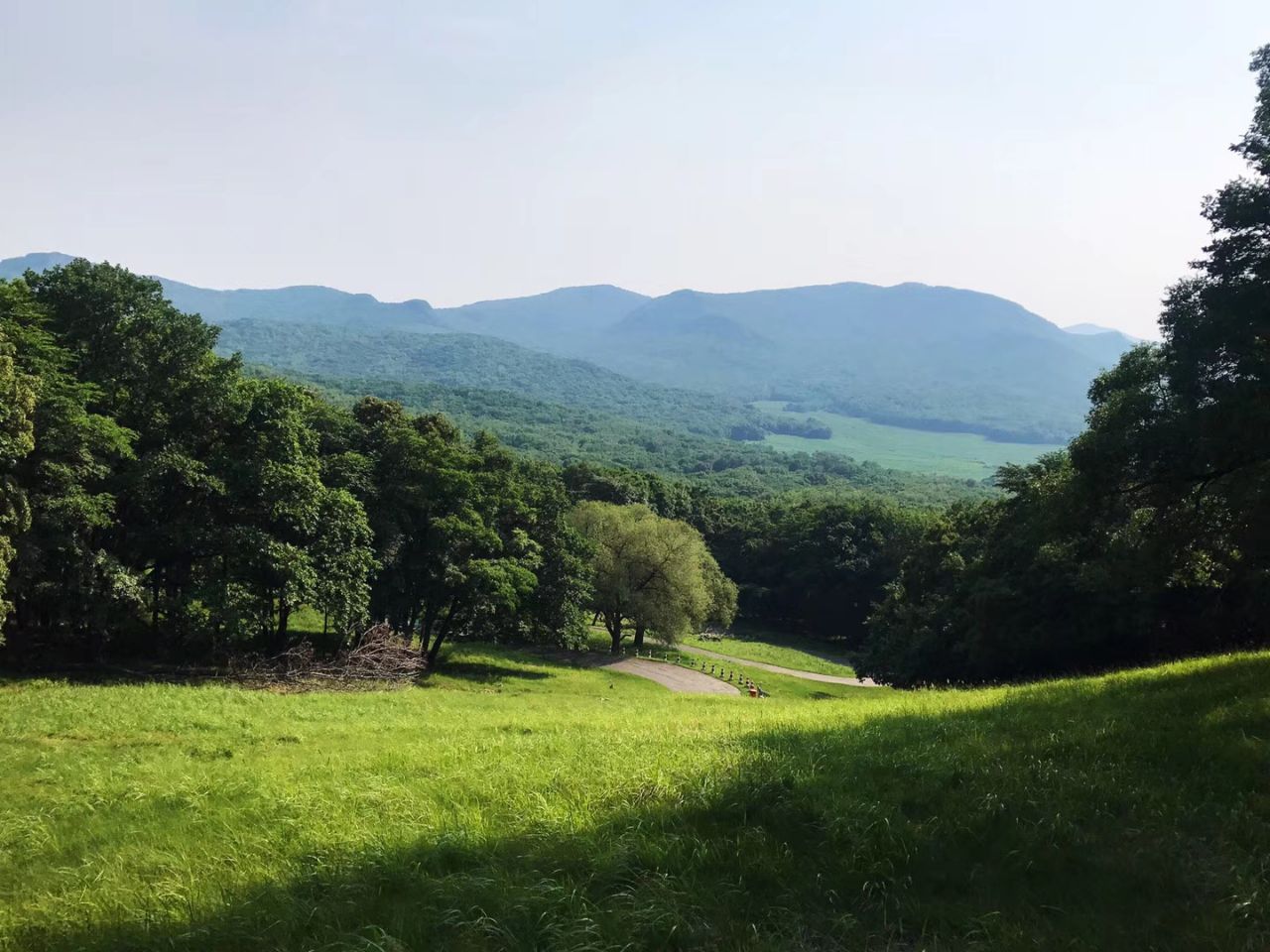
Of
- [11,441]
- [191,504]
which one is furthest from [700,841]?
[191,504]

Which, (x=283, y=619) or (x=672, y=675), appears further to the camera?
(x=672, y=675)

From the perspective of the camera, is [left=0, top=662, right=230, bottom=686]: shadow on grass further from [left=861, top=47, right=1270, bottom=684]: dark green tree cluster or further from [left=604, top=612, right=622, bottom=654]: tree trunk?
[left=604, top=612, right=622, bottom=654]: tree trunk

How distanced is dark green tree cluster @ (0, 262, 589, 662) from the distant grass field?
14683 mm

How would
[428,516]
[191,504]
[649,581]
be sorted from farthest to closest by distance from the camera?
[649,581] → [428,516] → [191,504]

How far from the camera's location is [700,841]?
21.1ft

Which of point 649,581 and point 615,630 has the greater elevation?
point 649,581

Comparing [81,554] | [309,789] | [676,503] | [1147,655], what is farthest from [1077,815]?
[676,503]

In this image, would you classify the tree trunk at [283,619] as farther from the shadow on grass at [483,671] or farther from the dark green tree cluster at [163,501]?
the shadow on grass at [483,671]

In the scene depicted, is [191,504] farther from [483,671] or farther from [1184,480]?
[1184,480]

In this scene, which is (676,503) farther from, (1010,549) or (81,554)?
(81,554)

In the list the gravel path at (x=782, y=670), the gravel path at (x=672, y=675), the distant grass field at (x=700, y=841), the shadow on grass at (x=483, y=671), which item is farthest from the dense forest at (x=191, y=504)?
the gravel path at (x=782, y=670)

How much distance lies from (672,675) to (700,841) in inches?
1576

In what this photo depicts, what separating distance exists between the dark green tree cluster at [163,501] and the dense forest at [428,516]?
11 centimetres

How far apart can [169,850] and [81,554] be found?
2149 centimetres
